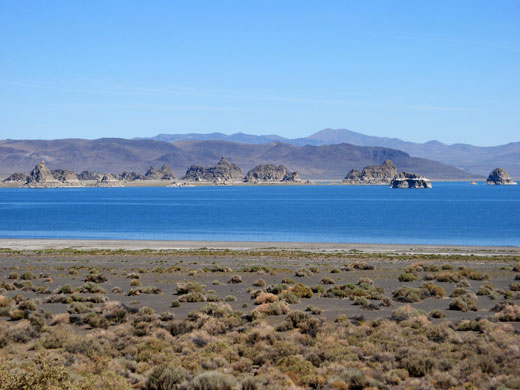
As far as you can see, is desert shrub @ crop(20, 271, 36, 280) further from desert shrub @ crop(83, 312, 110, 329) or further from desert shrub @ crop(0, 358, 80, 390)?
desert shrub @ crop(0, 358, 80, 390)

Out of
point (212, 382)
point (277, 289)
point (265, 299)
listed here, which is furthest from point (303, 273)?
point (212, 382)

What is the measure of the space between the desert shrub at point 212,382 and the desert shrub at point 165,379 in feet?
1.90

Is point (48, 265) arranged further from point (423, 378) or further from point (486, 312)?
point (423, 378)

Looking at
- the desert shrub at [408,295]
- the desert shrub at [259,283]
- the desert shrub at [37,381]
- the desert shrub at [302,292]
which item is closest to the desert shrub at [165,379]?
the desert shrub at [37,381]

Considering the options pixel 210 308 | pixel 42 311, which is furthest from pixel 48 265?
pixel 210 308

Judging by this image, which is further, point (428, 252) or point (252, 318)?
point (428, 252)

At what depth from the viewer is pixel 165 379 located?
11.7 metres

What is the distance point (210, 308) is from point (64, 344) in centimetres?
607

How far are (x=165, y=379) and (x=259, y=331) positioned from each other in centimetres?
515

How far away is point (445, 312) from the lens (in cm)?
2212

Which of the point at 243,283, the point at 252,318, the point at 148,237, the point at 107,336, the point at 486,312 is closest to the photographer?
the point at 107,336

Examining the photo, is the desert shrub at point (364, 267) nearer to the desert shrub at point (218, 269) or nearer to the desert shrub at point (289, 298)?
the desert shrub at point (218, 269)

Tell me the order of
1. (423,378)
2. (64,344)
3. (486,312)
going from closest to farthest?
1. (423,378)
2. (64,344)
3. (486,312)

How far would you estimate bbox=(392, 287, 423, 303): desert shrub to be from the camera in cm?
2470
